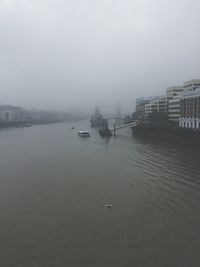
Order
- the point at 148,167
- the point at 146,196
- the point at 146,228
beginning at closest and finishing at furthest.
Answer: the point at 146,228, the point at 146,196, the point at 148,167

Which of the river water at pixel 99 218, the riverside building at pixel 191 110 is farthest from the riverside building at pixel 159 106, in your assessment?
the river water at pixel 99 218

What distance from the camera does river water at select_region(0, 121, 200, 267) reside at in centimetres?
641

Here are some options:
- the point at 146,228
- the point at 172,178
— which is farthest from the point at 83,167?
the point at 146,228

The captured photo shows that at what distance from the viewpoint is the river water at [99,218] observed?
6.41 metres

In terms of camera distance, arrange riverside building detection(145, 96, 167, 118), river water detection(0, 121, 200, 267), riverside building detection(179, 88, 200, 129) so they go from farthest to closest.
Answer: riverside building detection(145, 96, 167, 118)
riverside building detection(179, 88, 200, 129)
river water detection(0, 121, 200, 267)

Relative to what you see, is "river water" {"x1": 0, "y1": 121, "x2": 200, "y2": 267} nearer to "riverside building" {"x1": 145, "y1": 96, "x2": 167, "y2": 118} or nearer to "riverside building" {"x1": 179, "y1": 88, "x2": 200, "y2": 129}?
"riverside building" {"x1": 179, "y1": 88, "x2": 200, "y2": 129}

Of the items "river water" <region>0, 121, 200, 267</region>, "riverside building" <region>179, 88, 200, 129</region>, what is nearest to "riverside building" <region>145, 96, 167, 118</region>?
"riverside building" <region>179, 88, 200, 129</region>

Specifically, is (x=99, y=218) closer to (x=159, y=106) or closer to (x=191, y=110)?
(x=191, y=110)

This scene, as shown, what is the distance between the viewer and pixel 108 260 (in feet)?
20.5

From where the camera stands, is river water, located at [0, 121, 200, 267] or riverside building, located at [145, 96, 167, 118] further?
riverside building, located at [145, 96, 167, 118]

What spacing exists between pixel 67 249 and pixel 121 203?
3305 millimetres

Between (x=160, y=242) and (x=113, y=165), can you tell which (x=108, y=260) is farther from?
(x=113, y=165)

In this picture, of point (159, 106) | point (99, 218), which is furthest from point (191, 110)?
point (99, 218)

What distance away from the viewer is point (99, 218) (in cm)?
845
